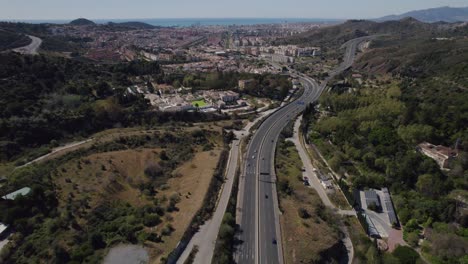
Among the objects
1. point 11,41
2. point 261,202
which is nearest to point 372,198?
point 261,202

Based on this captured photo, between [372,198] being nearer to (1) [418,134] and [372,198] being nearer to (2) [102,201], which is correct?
(1) [418,134]

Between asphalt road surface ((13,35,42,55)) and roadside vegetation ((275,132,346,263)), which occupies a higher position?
asphalt road surface ((13,35,42,55))

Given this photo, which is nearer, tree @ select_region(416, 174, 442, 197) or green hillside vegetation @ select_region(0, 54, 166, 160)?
tree @ select_region(416, 174, 442, 197)

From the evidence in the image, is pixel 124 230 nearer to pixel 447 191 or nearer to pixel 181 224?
pixel 181 224

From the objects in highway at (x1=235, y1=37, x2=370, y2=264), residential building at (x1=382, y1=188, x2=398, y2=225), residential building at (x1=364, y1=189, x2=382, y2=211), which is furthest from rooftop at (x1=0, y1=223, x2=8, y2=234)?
residential building at (x1=382, y1=188, x2=398, y2=225)

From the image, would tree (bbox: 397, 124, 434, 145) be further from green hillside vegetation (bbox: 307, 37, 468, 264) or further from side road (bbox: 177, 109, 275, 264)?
side road (bbox: 177, 109, 275, 264)

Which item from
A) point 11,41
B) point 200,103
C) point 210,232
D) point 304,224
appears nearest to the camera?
point 210,232

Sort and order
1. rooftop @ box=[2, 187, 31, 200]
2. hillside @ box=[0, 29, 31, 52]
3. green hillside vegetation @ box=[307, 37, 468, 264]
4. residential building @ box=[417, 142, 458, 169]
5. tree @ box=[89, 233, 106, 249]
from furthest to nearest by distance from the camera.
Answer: hillside @ box=[0, 29, 31, 52], residential building @ box=[417, 142, 458, 169], green hillside vegetation @ box=[307, 37, 468, 264], rooftop @ box=[2, 187, 31, 200], tree @ box=[89, 233, 106, 249]
